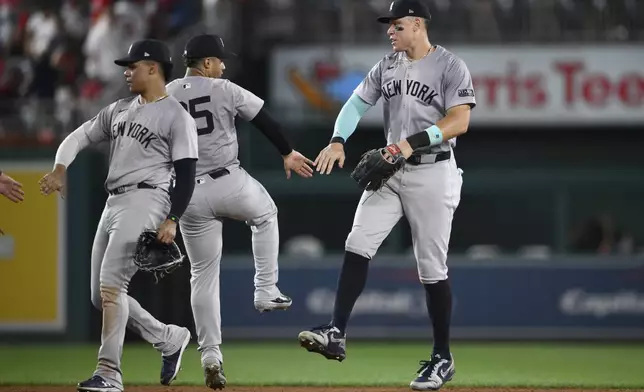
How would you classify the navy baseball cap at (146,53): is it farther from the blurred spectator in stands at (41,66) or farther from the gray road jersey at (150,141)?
the blurred spectator in stands at (41,66)

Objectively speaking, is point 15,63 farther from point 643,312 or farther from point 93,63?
point 643,312

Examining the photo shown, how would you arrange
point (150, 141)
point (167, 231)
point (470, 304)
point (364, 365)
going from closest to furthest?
1. point (167, 231)
2. point (150, 141)
3. point (364, 365)
4. point (470, 304)

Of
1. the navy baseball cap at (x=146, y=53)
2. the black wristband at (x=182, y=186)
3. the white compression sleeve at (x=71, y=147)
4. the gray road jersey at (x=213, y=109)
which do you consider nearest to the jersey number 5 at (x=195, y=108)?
the gray road jersey at (x=213, y=109)

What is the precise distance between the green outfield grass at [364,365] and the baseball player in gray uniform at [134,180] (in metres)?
2.08

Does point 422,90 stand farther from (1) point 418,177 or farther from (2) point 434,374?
(2) point 434,374

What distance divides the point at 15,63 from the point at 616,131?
769 centimetres

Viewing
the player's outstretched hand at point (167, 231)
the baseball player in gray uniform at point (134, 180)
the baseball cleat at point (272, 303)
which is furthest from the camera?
the baseball cleat at point (272, 303)

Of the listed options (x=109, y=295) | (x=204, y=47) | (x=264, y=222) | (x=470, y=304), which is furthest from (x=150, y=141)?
(x=470, y=304)

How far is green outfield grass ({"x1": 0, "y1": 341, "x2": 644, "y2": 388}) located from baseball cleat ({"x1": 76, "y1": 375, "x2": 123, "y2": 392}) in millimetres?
2085

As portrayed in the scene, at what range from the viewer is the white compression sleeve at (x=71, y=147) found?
7.20 m

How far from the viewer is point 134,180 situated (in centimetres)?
714

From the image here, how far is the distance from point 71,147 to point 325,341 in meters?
1.91

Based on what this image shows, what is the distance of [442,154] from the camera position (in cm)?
750

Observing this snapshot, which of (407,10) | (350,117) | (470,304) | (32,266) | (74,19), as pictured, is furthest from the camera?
(74,19)
